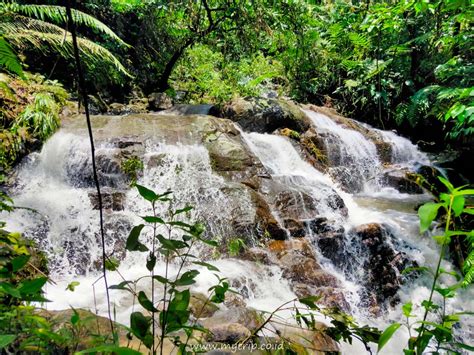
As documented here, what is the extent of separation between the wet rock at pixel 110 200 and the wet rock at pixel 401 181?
5.86 meters

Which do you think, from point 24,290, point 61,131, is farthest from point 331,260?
point 61,131

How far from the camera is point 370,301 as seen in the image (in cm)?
409

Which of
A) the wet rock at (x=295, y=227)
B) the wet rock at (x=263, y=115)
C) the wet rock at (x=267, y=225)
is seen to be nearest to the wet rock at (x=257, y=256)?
the wet rock at (x=267, y=225)

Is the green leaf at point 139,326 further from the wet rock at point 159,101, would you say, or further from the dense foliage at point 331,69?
the wet rock at point 159,101

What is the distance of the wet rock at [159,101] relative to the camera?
9884 millimetres

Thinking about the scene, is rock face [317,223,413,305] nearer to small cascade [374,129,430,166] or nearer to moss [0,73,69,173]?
small cascade [374,129,430,166]

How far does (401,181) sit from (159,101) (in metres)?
7.37

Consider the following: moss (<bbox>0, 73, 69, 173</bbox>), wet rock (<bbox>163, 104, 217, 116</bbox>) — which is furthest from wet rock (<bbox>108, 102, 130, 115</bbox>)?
moss (<bbox>0, 73, 69, 173</bbox>)

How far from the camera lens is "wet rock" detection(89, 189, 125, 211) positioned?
4902 millimetres

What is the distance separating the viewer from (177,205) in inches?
203

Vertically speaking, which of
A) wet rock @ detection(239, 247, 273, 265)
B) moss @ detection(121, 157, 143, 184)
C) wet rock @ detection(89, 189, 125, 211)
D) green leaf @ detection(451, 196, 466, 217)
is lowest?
wet rock @ detection(239, 247, 273, 265)

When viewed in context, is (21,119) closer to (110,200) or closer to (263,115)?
(110,200)

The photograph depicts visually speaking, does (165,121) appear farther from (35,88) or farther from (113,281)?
(113,281)

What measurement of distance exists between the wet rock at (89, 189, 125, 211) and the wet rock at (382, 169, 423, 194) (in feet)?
19.2
